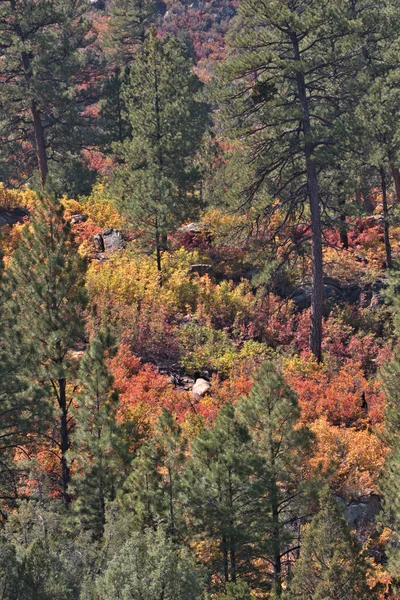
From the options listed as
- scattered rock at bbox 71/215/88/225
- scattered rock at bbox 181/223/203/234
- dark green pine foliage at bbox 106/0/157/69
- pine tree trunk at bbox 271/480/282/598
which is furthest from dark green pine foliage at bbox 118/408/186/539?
dark green pine foliage at bbox 106/0/157/69

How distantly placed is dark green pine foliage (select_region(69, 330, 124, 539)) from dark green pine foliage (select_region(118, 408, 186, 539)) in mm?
900

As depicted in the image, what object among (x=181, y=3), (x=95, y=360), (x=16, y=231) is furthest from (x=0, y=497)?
(x=181, y=3)

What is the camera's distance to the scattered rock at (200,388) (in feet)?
56.4

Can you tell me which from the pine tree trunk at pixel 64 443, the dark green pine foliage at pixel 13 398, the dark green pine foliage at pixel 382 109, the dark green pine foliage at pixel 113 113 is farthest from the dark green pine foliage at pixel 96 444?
the dark green pine foliage at pixel 113 113

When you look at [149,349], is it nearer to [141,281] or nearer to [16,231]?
[141,281]

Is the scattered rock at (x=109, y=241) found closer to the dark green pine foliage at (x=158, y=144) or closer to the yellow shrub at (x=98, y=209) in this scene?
the yellow shrub at (x=98, y=209)

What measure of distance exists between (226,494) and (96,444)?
287cm

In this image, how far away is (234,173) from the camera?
23500 mm

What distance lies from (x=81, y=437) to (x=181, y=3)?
7199cm

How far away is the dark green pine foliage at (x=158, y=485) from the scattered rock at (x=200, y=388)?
18.1ft

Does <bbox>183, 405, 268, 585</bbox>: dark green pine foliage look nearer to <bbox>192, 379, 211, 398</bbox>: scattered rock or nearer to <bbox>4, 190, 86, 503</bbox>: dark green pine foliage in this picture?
<bbox>4, 190, 86, 503</bbox>: dark green pine foliage

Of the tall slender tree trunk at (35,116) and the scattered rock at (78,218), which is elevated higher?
the tall slender tree trunk at (35,116)

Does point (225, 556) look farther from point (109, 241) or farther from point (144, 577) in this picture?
point (109, 241)

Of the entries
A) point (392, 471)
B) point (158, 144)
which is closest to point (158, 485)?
point (392, 471)
